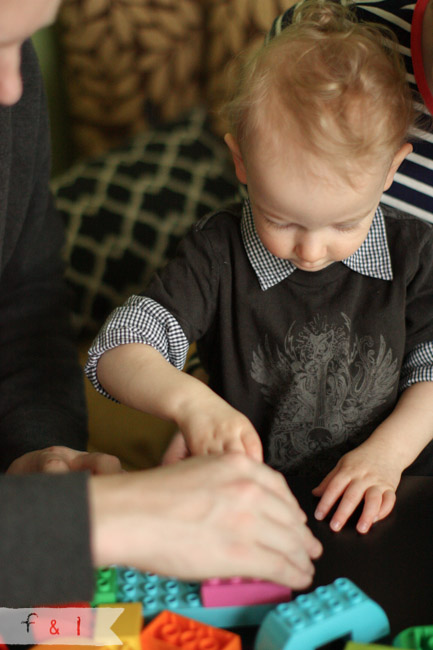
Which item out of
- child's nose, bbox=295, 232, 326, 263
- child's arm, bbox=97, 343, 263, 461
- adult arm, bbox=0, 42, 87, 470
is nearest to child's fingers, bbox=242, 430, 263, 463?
child's arm, bbox=97, 343, 263, 461

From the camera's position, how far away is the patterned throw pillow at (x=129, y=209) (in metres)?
1.70

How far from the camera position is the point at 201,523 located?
0.58 metres

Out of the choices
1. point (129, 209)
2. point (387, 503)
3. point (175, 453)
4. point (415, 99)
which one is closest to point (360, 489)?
point (387, 503)

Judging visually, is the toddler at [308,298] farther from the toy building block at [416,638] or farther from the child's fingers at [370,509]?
the toy building block at [416,638]

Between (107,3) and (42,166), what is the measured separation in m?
1.07

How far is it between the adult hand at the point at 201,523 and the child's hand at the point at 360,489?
0.30 feet

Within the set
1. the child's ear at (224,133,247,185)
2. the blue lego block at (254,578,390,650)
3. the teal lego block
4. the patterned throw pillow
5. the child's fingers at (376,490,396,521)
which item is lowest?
the patterned throw pillow

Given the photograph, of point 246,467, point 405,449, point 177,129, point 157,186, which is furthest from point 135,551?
point 177,129

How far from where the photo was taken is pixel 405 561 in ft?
2.13

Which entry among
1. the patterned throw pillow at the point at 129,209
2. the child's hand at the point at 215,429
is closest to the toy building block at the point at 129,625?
the child's hand at the point at 215,429

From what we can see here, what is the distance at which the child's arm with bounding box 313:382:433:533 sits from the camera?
71 cm

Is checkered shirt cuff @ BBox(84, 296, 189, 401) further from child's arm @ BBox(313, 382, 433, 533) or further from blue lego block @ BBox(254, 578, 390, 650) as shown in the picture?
blue lego block @ BBox(254, 578, 390, 650)

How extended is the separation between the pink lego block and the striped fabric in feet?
2.08

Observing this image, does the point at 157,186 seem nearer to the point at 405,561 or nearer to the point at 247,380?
the point at 247,380
